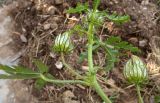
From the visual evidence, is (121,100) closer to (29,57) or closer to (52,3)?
(29,57)

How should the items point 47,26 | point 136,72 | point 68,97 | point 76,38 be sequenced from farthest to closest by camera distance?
point 47,26
point 76,38
point 68,97
point 136,72

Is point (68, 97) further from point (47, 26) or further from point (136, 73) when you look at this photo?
point (136, 73)

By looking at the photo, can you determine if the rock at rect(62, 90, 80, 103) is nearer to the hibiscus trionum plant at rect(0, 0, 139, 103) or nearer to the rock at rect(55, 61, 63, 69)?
the rock at rect(55, 61, 63, 69)

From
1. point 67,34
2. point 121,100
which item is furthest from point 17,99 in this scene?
point 67,34

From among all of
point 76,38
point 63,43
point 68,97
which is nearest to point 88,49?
point 63,43

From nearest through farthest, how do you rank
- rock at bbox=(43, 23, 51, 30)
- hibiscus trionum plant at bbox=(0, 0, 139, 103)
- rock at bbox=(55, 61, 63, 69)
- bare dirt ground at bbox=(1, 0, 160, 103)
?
1. hibiscus trionum plant at bbox=(0, 0, 139, 103)
2. bare dirt ground at bbox=(1, 0, 160, 103)
3. rock at bbox=(55, 61, 63, 69)
4. rock at bbox=(43, 23, 51, 30)

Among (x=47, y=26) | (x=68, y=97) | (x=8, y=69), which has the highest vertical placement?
(x=8, y=69)

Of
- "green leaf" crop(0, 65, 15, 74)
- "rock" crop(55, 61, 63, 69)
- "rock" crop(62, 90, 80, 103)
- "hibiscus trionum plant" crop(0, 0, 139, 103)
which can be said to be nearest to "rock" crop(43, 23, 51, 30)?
"rock" crop(55, 61, 63, 69)

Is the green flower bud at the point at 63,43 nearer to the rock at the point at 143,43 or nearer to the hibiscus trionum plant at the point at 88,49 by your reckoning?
the hibiscus trionum plant at the point at 88,49
